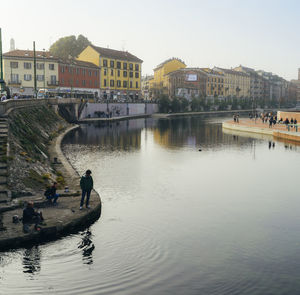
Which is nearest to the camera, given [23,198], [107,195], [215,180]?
[23,198]

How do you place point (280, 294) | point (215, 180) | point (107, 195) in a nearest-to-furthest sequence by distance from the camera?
point (280, 294), point (107, 195), point (215, 180)

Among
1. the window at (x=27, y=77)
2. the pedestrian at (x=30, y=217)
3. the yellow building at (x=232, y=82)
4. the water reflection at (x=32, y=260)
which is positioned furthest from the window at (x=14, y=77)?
the yellow building at (x=232, y=82)

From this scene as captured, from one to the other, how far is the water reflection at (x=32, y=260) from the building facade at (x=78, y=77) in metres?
76.7

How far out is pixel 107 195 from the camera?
24.4 metres

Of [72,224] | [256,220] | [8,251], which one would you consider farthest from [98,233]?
[256,220]

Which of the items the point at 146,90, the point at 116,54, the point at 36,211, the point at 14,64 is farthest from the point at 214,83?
the point at 36,211

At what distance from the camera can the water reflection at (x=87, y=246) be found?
49.2 feet

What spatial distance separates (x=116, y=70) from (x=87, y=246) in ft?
343

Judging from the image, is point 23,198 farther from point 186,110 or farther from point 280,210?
point 186,110

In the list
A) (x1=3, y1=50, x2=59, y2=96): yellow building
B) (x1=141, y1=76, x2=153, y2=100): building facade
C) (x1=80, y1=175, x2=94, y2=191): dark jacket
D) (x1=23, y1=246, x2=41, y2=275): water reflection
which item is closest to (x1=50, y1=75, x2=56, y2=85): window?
(x1=3, y1=50, x2=59, y2=96): yellow building

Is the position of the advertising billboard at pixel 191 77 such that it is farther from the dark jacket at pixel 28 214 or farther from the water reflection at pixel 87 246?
→ the dark jacket at pixel 28 214

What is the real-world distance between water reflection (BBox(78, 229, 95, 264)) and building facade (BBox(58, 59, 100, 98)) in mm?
74941

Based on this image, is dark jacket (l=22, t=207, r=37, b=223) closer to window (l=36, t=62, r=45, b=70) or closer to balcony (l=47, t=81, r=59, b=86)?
window (l=36, t=62, r=45, b=70)

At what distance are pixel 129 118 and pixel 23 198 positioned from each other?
274 ft
